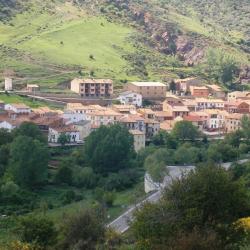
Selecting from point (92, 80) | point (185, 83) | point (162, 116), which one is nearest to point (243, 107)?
point (162, 116)

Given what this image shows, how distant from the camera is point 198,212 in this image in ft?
67.7

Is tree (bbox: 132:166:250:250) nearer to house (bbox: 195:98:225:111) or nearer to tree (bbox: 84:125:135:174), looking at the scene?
tree (bbox: 84:125:135:174)

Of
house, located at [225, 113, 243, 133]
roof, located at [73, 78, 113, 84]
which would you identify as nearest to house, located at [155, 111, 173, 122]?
house, located at [225, 113, 243, 133]

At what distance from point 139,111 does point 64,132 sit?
9026 millimetres

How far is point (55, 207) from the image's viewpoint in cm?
3403

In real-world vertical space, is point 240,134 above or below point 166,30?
below

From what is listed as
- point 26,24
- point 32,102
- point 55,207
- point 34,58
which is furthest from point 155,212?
point 26,24

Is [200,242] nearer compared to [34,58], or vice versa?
[200,242]

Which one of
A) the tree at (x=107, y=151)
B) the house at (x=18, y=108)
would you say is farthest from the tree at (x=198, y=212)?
the house at (x=18, y=108)

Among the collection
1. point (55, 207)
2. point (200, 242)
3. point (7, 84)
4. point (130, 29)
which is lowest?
point (55, 207)

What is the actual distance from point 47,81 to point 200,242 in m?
46.2

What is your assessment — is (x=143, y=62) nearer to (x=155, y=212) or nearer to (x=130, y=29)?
(x=130, y=29)

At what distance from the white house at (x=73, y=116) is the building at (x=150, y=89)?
9.55 meters

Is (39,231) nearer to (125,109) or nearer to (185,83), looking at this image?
(125,109)
